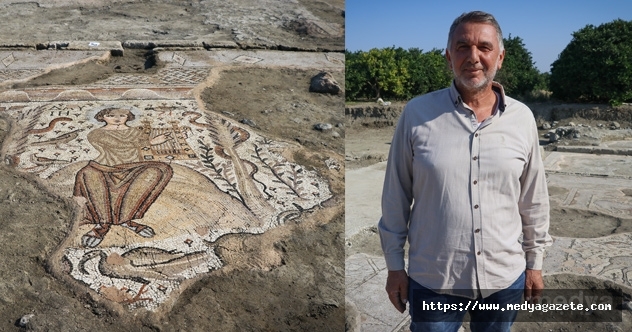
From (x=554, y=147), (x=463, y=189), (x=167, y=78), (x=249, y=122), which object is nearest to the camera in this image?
(x=463, y=189)

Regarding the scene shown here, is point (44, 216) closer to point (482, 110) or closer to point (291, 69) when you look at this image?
point (482, 110)

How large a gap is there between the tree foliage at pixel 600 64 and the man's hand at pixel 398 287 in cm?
1096

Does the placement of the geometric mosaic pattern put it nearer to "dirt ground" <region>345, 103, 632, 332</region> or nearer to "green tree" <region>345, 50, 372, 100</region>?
"dirt ground" <region>345, 103, 632, 332</region>

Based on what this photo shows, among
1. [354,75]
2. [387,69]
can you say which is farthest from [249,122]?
[387,69]

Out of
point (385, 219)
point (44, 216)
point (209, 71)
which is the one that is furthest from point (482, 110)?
point (209, 71)

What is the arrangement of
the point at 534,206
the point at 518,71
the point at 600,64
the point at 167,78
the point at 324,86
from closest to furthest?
the point at 534,206
the point at 167,78
the point at 324,86
the point at 600,64
the point at 518,71

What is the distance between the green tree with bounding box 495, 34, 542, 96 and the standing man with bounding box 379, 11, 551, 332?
1089cm

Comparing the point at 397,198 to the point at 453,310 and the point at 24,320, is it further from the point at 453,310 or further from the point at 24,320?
the point at 24,320

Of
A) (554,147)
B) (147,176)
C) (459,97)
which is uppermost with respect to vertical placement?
(459,97)

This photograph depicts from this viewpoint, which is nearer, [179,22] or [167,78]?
[167,78]

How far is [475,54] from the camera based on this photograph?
158cm

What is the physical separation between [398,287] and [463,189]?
1.08 feet

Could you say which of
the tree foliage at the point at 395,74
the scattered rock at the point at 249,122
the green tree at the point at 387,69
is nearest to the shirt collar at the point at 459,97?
the scattered rock at the point at 249,122

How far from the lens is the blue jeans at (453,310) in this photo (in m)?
1.60
